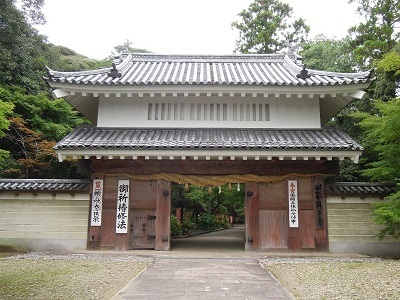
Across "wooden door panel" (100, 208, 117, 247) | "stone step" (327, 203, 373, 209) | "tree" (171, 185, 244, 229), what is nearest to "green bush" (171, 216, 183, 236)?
"tree" (171, 185, 244, 229)

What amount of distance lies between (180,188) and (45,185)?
55.0ft

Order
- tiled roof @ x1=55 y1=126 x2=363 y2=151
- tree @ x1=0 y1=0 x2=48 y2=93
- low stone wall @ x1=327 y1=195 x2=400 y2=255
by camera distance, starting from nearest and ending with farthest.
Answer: tiled roof @ x1=55 y1=126 x2=363 y2=151 → low stone wall @ x1=327 y1=195 x2=400 y2=255 → tree @ x1=0 y1=0 x2=48 y2=93

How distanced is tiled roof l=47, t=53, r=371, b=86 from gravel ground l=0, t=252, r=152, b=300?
248 inches

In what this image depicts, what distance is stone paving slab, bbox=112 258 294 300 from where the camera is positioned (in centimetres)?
626

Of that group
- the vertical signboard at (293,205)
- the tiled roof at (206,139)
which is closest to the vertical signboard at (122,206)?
the tiled roof at (206,139)

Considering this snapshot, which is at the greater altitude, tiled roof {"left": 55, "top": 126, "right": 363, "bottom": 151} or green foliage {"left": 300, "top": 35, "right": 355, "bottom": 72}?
green foliage {"left": 300, "top": 35, "right": 355, "bottom": 72}

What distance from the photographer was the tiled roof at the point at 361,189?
1207cm

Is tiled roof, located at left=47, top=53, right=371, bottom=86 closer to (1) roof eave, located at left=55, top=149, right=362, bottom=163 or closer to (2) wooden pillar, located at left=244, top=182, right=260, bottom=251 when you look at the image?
(1) roof eave, located at left=55, top=149, right=362, bottom=163

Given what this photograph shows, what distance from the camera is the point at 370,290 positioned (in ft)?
20.8

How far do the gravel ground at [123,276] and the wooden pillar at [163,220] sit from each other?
5.31ft

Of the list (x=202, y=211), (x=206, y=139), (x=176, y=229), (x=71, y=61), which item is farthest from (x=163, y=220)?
(x=71, y=61)

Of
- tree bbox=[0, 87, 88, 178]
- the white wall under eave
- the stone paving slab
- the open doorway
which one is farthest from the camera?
the open doorway

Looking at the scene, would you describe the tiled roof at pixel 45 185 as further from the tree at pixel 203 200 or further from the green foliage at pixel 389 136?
the tree at pixel 203 200

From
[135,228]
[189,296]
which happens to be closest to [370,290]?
[189,296]
